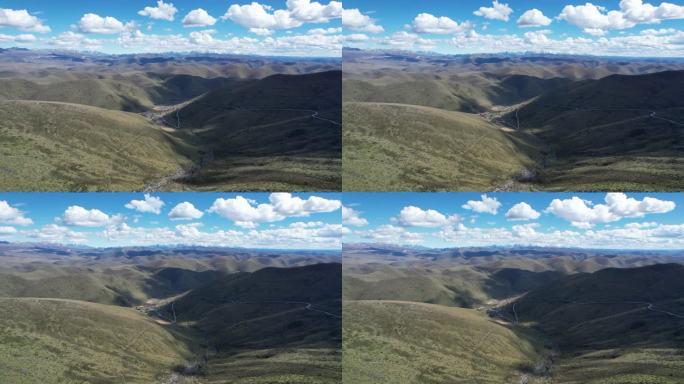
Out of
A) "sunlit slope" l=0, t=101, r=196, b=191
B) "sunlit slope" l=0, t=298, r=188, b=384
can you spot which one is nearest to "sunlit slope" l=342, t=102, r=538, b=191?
"sunlit slope" l=0, t=101, r=196, b=191

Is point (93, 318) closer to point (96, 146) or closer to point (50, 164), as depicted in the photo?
point (50, 164)

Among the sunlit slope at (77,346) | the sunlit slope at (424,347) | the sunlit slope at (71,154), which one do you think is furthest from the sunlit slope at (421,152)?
the sunlit slope at (77,346)

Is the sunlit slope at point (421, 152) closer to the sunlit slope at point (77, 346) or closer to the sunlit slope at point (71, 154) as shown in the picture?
the sunlit slope at point (71, 154)

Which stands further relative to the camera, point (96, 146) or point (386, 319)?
point (96, 146)

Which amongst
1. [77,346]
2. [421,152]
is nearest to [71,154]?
[77,346]

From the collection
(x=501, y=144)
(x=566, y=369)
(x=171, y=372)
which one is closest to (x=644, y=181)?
(x=501, y=144)

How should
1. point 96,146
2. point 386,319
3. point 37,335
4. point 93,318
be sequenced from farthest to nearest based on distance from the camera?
point 96,146, point 93,318, point 37,335, point 386,319

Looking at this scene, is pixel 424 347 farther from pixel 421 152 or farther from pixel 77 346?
pixel 77 346
